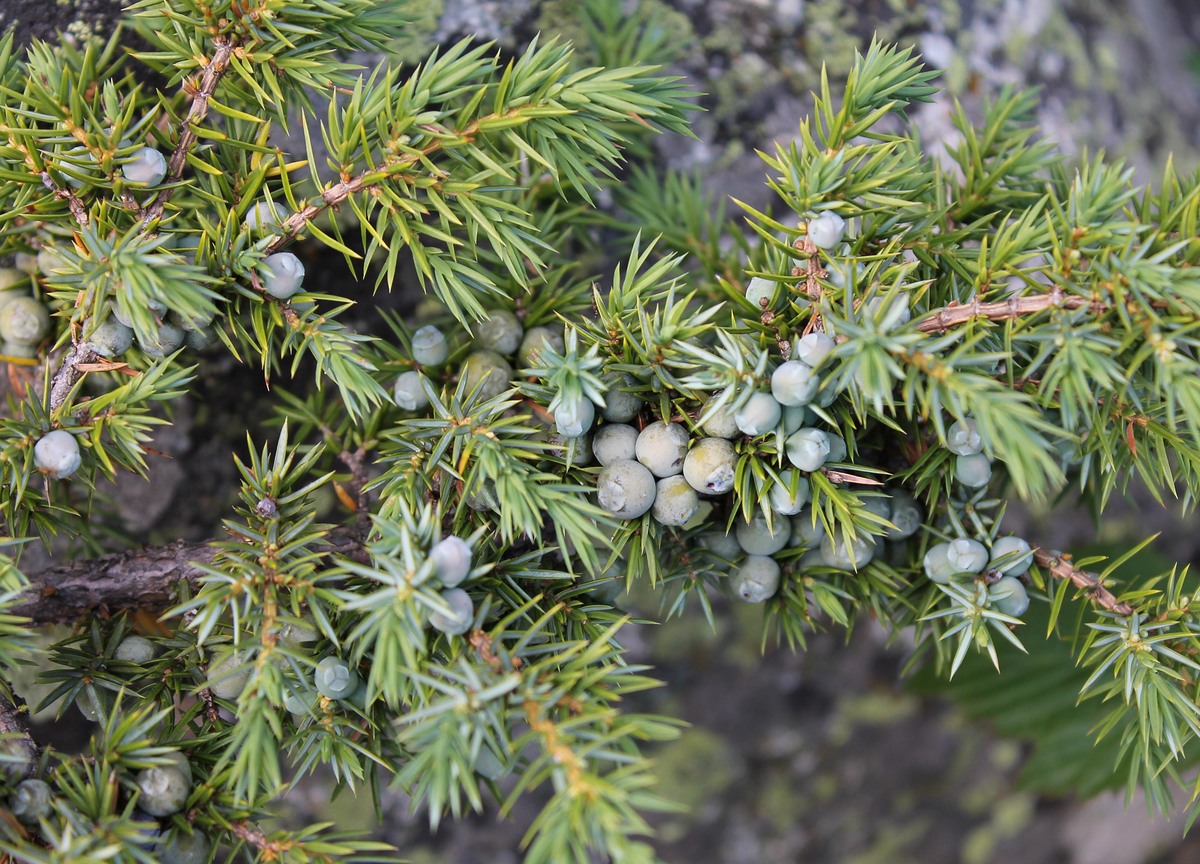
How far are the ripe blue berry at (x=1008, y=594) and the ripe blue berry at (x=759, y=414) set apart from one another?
0.87ft

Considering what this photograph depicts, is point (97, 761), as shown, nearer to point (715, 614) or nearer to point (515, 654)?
point (515, 654)

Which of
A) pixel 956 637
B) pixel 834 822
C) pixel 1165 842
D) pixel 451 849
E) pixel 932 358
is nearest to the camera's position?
pixel 932 358

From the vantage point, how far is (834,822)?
64.9 inches

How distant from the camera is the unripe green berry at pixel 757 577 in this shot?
0.76m

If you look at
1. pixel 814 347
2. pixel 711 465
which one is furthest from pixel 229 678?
pixel 814 347

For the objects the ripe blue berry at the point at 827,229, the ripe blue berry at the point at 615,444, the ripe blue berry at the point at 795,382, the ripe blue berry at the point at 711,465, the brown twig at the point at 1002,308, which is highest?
the ripe blue berry at the point at 827,229

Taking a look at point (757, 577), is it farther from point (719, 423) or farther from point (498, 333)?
point (498, 333)

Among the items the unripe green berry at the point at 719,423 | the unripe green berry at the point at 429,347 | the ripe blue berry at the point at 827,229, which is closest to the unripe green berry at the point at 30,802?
the unripe green berry at the point at 429,347

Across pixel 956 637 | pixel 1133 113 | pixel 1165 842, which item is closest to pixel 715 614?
pixel 956 637

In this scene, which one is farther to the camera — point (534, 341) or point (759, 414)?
point (534, 341)

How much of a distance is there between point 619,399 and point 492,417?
0.11m

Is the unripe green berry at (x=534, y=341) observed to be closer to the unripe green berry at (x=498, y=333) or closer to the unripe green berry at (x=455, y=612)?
the unripe green berry at (x=498, y=333)

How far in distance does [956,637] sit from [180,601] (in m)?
0.83

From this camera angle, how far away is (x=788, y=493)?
641 mm
